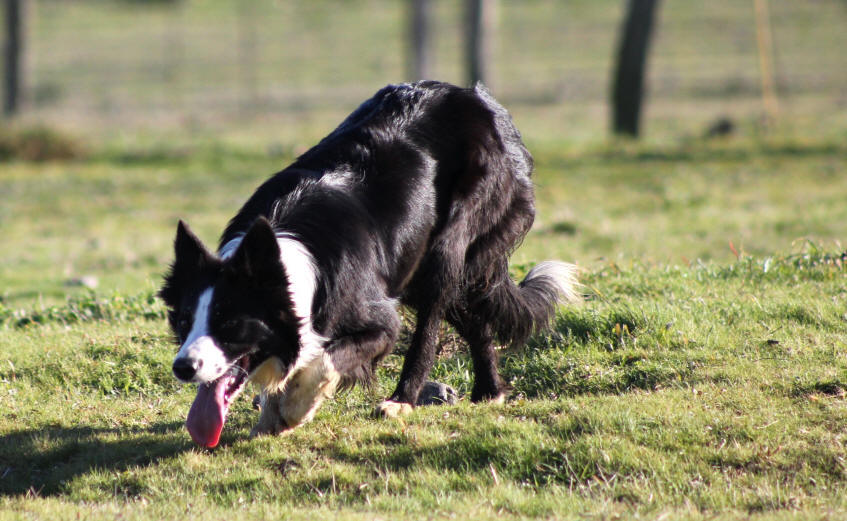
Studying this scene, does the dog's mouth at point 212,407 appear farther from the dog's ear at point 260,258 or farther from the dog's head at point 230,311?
the dog's ear at point 260,258

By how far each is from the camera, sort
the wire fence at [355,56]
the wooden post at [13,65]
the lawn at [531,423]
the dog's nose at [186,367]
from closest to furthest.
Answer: the dog's nose at [186,367] < the lawn at [531,423] < the wooden post at [13,65] < the wire fence at [355,56]

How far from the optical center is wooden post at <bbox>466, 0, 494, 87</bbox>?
21.2 metres

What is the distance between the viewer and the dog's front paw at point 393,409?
5.28 meters

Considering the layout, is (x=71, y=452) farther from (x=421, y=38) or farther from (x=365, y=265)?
(x=421, y=38)

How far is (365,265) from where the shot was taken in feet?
16.1

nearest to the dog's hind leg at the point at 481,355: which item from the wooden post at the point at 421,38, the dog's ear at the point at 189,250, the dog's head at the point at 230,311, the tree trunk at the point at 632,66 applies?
the dog's head at the point at 230,311

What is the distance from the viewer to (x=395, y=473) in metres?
4.67

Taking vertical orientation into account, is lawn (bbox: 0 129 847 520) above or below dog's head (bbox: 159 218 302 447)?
below

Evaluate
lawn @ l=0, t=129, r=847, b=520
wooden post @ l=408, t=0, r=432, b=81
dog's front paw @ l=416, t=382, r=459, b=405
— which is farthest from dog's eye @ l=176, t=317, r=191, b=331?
wooden post @ l=408, t=0, r=432, b=81

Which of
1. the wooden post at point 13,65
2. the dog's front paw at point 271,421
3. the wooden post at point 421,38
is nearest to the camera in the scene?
the dog's front paw at point 271,421

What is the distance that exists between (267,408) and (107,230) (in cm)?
968

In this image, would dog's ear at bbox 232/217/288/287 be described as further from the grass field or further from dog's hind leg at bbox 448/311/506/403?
dog's hind leg at bbox 448/311/506/403

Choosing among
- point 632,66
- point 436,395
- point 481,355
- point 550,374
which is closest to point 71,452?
point 436,395

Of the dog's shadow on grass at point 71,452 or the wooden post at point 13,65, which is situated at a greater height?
the wooden post at point 13,65
